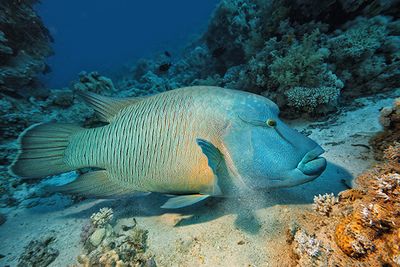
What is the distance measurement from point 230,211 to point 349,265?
1264 millimetres

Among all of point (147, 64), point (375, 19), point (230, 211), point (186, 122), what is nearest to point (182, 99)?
point (186, 122)

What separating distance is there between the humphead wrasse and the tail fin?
1cm

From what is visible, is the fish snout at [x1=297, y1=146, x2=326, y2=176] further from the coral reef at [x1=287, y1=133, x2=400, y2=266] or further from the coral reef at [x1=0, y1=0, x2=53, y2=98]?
the coral reef at [x1=0, y1=0, x2=53, y2=98]

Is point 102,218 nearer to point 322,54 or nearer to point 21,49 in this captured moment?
point 322,54

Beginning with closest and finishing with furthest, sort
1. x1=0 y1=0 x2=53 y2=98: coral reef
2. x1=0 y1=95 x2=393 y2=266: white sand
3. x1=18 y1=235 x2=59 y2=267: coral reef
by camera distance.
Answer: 1. x1=0 y1=95 x2=393 y2=266: white sand
2. x1=18 y1=235 x2=59 y2=267: coral reef
3. x1=0 y1=0 x2=53 y2=98: coral reef

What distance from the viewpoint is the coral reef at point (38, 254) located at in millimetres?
2738

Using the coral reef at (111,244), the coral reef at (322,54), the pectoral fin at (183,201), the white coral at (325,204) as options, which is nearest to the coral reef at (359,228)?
the white coral at (325,204)

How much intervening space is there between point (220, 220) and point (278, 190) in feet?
2.70

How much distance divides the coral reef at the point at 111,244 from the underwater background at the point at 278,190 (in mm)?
14

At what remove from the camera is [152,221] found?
2.97 metres

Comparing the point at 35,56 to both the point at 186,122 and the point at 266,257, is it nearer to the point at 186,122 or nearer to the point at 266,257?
the point at 186,122

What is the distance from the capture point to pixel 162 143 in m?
2.45

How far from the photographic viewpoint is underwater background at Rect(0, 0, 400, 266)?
1.95 metres

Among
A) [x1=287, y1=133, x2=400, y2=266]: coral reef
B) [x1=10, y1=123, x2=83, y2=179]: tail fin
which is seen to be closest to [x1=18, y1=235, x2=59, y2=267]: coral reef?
[x1=10, y1=123, x2=83, y2=179]: tail fin
